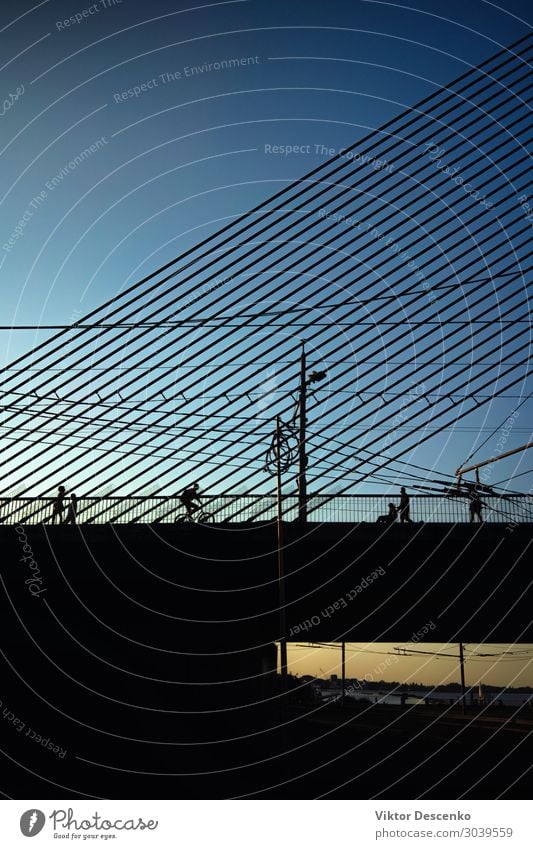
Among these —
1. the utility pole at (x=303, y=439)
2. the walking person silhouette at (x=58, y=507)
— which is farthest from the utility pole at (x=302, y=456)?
the walking person silhouette at (x=58, y=507)

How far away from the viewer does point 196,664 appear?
29.2 metres

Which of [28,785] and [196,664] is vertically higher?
[196,664]

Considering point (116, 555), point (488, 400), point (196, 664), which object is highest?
point (488, 400)

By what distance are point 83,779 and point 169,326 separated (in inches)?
706

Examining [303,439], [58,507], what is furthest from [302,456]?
[58,507]

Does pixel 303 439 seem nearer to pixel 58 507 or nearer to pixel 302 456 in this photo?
pixel 302 456

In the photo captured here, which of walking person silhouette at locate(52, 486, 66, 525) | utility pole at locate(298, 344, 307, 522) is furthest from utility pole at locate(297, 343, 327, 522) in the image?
walking person silhouette at locate(52, 486, 66, 525)

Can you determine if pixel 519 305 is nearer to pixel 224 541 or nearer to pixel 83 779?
pixel 224 541

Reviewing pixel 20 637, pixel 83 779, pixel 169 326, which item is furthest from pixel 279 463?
pixel 83 779

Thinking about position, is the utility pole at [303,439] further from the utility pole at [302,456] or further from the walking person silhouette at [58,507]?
the walking person silhouette at [58,507]

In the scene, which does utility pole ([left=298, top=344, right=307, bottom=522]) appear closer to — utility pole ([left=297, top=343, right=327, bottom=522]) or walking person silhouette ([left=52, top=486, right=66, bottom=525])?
utility pole ([left=297, top=343, right=327, bottom=522])
